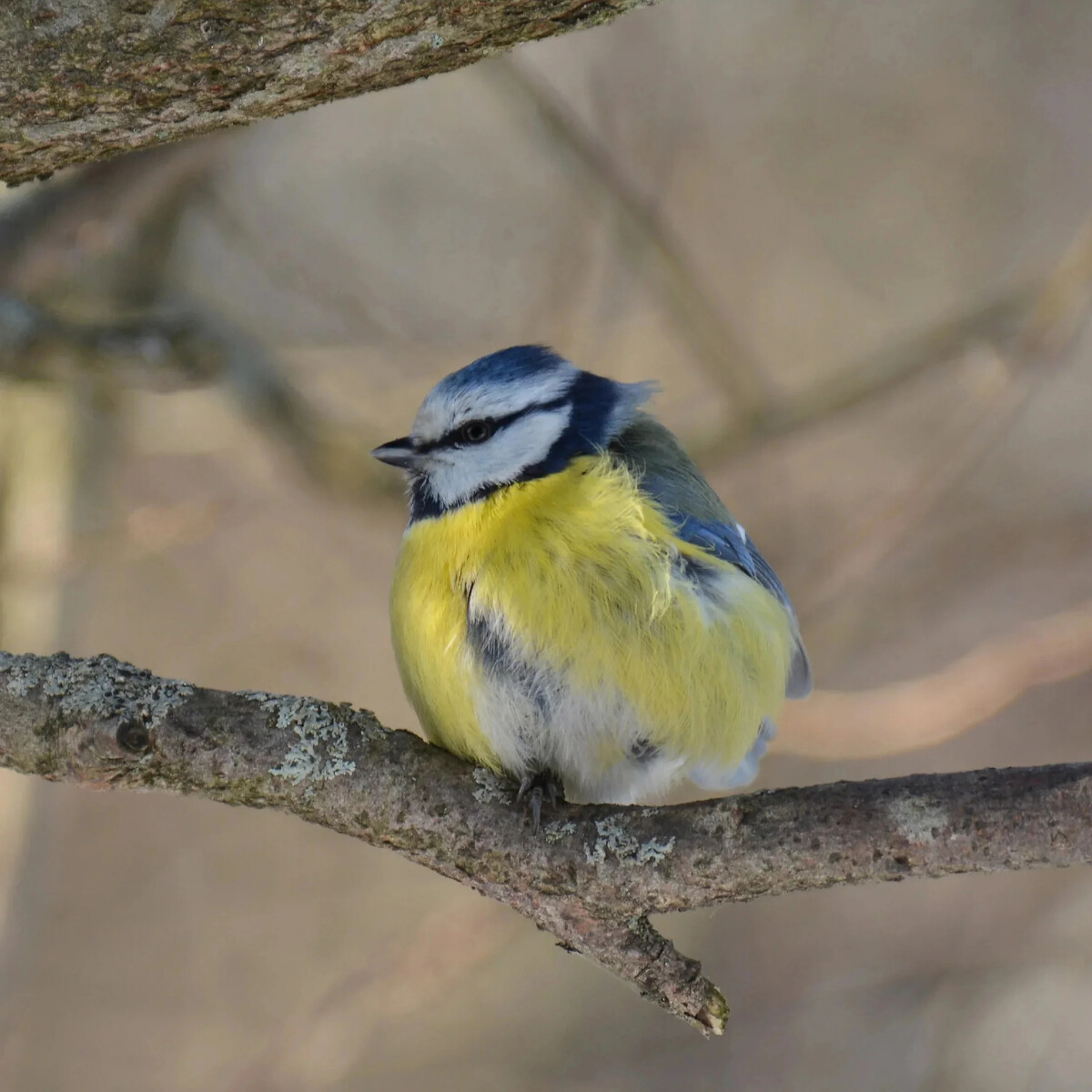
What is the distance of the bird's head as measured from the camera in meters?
2.16

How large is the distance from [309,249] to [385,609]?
125 cm

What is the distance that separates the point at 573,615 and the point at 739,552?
1.57ft

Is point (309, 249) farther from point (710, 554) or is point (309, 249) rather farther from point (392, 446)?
point (710, 554)

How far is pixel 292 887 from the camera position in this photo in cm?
393

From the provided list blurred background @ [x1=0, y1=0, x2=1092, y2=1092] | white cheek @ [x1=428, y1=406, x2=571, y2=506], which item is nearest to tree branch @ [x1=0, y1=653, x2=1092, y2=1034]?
white cheek @ [x1=428, y1=406, x2=571, y2=506]

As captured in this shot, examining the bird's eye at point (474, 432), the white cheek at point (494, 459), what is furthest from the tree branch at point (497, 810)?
the bird's eye at point (474, 432)

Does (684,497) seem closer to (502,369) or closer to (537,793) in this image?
(502,369)

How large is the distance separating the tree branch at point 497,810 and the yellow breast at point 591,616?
189mm

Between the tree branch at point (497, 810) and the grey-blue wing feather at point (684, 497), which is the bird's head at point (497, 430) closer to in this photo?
the grey-blue wing feather at point (684, 497)

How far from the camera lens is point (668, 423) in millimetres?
3816

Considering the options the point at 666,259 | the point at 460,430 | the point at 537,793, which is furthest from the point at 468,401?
the point at 666,259

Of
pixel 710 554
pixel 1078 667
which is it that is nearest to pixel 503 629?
pixel 710 554

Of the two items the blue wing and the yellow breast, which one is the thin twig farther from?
the yellow breast

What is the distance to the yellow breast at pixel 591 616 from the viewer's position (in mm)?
1889
